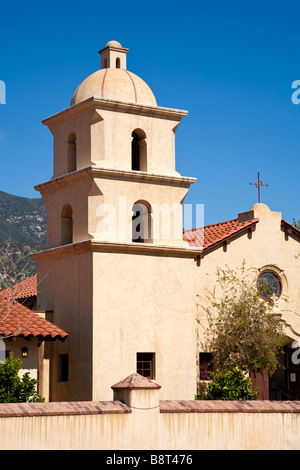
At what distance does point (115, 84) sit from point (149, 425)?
13918mm

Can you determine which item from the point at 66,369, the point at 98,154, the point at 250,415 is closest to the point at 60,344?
the point at 66,369

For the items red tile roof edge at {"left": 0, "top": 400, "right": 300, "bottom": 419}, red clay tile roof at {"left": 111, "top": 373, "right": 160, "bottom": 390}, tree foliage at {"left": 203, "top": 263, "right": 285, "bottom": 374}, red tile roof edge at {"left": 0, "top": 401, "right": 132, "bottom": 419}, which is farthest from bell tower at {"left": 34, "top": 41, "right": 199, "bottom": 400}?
red tile roof edge at {"left": 0, "top": 401, "right": 132, "bottom": 419}

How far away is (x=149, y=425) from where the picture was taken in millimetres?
22234

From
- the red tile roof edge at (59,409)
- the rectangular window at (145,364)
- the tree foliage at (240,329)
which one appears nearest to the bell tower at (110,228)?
the rectangular window at (145,364)

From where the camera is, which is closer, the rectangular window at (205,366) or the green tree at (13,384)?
the green tree at (13,384)

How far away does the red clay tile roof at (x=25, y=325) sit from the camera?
2798 cm

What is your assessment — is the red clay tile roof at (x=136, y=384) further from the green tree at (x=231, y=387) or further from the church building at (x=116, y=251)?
the green tree at (x=231, y=387)

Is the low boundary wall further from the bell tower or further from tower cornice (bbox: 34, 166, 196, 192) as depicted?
tower cornice (bbox: 34, 166, 196, 192)

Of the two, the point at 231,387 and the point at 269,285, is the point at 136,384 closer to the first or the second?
the point at 231,387

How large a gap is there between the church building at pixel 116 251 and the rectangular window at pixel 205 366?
0.89ft

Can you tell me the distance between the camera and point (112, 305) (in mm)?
28906

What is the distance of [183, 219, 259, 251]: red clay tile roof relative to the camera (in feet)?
111
